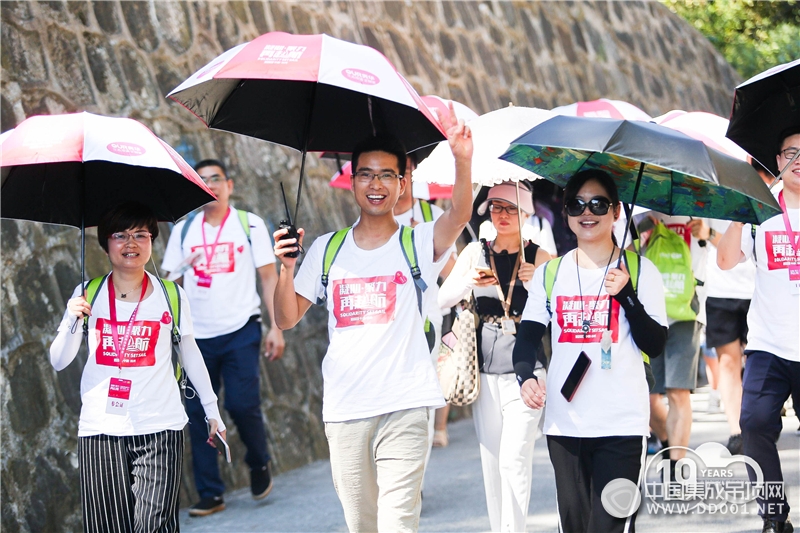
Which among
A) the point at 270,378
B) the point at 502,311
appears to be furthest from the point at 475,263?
the point at 270,378

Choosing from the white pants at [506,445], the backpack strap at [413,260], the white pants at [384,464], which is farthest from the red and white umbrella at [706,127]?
the white pants at [384,464]

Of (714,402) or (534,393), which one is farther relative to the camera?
(714,402)

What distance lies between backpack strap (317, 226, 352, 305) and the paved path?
2.36 meters

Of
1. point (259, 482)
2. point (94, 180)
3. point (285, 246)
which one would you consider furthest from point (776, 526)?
point (94, 180)

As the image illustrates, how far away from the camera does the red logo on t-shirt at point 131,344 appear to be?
172 inches

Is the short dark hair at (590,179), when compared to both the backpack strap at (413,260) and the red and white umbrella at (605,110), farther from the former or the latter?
the red and white umbrella at (605,110)

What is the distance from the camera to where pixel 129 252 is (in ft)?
14.8

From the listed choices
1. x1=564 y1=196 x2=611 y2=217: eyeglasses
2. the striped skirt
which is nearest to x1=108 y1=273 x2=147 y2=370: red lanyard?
the striped skirt

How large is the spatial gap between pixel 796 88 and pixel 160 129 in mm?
4787

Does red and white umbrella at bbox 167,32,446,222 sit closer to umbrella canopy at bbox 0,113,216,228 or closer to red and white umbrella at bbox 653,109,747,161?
umbrella canopy at bbox 0,113,216,228

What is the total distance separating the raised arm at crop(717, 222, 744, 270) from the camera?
5020mm

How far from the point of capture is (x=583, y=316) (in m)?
4.24

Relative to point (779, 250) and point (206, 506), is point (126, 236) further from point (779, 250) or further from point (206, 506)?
point (779, 250)

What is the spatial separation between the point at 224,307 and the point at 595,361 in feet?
10.8
